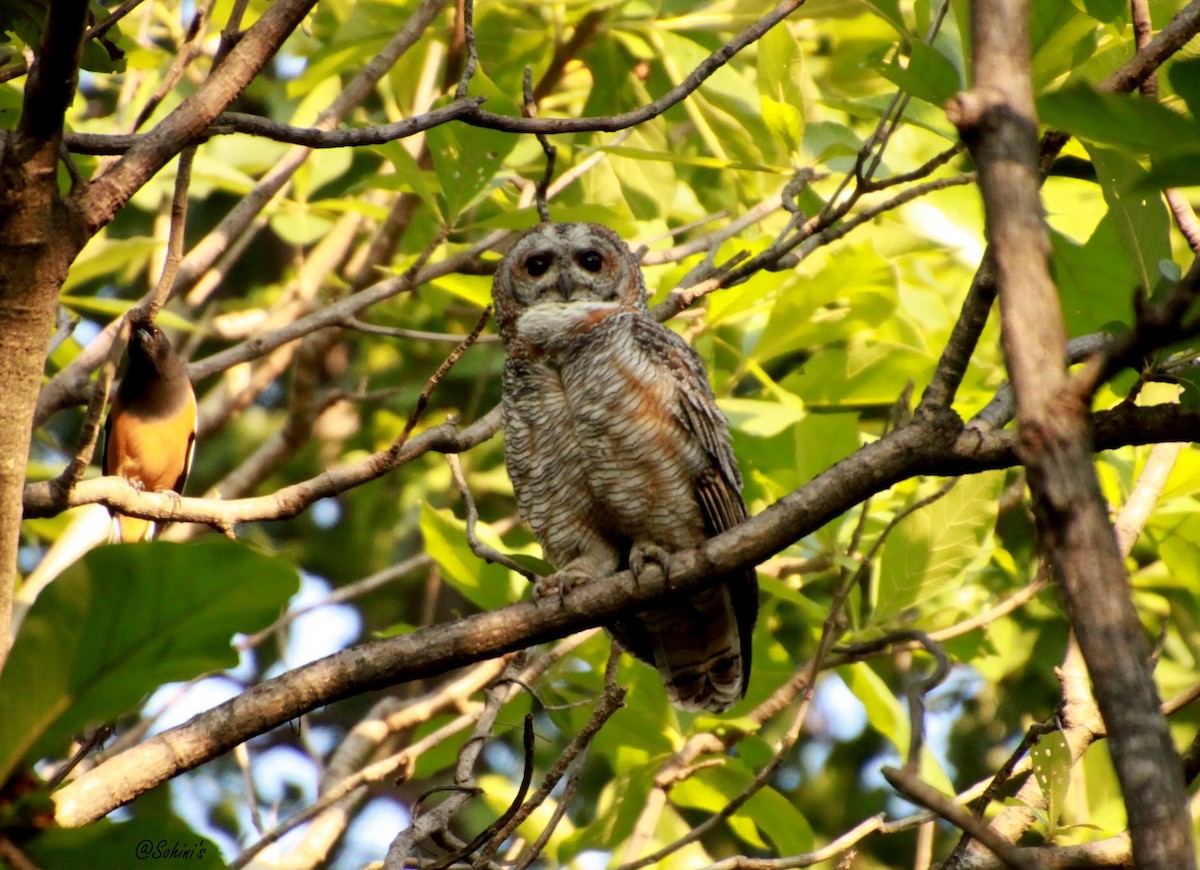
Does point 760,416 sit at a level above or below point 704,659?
above

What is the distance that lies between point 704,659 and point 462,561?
987 mm

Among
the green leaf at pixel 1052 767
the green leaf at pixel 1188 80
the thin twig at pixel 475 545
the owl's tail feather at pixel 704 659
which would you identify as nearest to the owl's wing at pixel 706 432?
the owl's tail feather at pixel 704 659

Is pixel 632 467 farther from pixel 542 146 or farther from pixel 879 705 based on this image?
pixel 879 705

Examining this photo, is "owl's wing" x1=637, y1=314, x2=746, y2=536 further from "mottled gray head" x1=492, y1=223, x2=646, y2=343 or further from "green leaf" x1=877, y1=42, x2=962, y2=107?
"green leaf" x1=877, y1=42, x2=962, y2=107

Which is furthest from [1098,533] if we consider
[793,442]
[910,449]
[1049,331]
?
[793,442]

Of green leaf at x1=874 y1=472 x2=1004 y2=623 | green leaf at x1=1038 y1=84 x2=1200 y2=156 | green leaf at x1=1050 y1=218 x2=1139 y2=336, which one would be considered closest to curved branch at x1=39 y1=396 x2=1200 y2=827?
green leaf at x1=1050 y1=218 x2=1139 y2=336

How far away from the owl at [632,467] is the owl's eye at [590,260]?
32 centimetres

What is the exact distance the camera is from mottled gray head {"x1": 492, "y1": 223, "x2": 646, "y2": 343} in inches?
205

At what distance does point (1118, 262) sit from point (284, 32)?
6.65 ft

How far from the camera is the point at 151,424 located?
6.62 metres

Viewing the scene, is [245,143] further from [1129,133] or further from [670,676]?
[1129,133]

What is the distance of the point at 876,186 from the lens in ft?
13.7

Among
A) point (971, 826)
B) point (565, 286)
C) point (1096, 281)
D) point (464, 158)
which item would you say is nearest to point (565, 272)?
point (565, 286)

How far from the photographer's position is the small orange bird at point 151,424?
20.5ft
